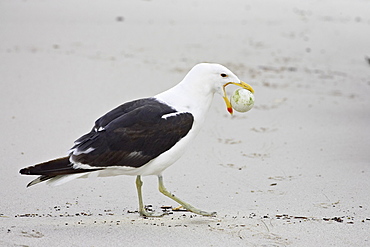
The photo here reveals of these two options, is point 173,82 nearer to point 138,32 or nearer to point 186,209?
point 138,32

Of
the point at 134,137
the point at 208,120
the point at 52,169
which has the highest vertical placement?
the point at 134,137

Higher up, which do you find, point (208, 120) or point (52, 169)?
point (52, 169)

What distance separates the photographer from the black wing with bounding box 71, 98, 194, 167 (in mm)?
3844

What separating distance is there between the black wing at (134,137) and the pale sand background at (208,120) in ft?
1.34

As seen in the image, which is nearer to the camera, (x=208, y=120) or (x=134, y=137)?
(x=134, y=137)

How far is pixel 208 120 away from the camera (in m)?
6.93

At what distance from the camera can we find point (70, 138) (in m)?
6.05

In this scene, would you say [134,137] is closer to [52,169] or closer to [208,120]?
[52,169]

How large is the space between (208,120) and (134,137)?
3076 millimetres

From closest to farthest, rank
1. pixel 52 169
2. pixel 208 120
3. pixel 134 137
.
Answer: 1. pixel 52 169
2. pixel 134 137
3. pixel 208 120

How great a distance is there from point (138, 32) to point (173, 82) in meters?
3.10

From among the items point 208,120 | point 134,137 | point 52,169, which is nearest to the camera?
point 52,169

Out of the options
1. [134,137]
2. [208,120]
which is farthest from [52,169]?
[208,120]

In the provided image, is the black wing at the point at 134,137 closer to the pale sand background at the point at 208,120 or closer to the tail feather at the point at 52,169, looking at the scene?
the tail feather at the point at 52,169
